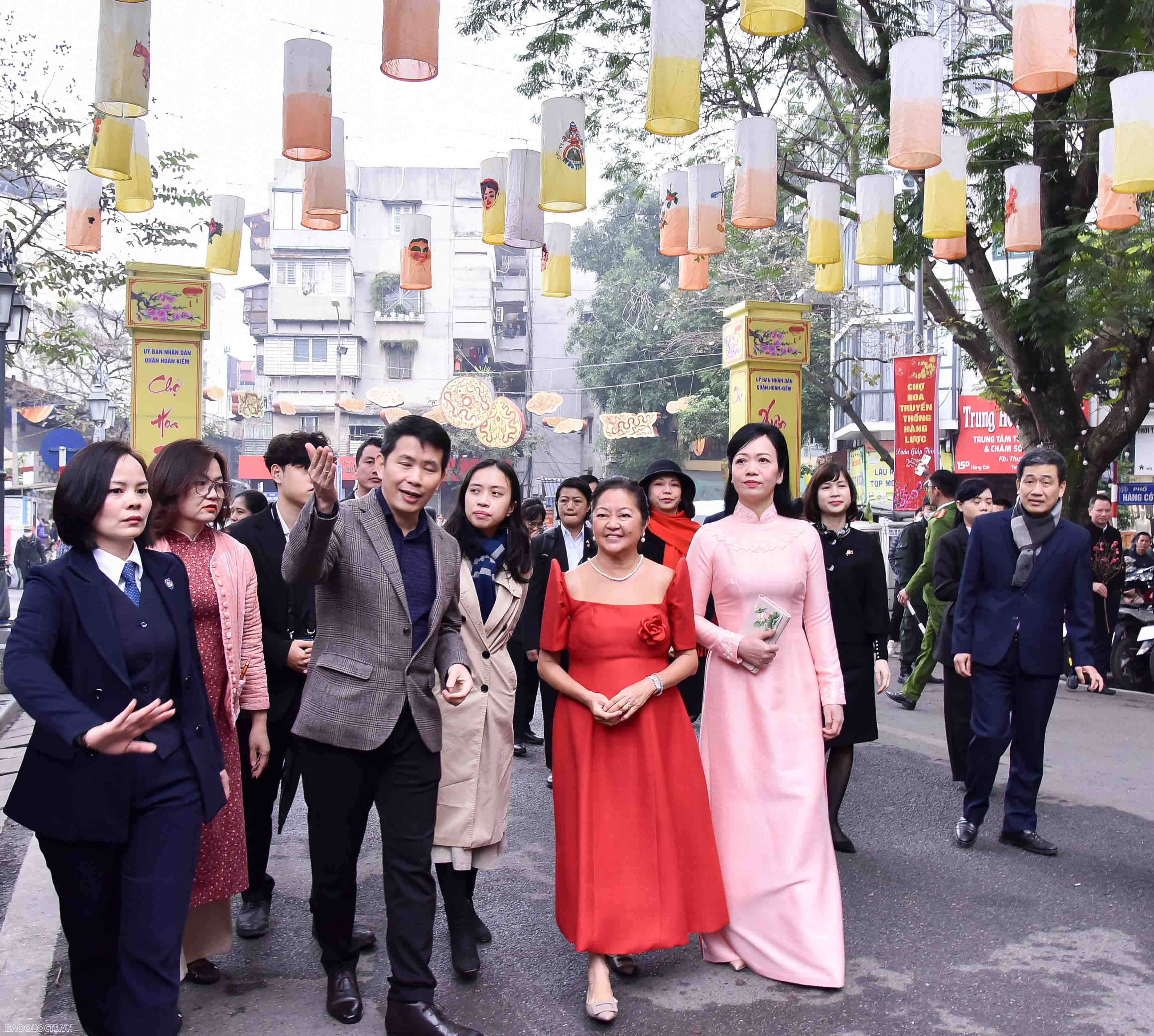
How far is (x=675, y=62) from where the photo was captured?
285 inches

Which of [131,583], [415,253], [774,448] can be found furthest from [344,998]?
[415,253]

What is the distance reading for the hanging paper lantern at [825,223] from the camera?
10688mm

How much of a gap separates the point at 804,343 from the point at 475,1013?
11.4 metres

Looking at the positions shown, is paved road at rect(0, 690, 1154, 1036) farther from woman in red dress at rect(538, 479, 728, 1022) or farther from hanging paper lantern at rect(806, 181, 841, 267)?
hanging paper lantern at rect(806, 181, 841, 267)

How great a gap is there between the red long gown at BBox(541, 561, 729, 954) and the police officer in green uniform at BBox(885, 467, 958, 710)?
15.4ft

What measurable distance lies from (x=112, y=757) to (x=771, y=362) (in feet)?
38.7

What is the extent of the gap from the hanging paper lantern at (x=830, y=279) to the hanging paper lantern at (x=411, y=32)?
573cm

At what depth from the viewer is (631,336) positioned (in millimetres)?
42562

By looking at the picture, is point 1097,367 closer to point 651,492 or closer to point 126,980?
point 651,492

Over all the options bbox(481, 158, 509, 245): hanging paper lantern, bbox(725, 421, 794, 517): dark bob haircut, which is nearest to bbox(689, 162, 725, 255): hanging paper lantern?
bbox(481, 158, 509, 245): hanging paper lantern

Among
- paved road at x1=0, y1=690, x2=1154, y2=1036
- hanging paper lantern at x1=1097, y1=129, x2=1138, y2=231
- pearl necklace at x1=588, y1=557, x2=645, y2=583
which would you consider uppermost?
hanging paper lantern at x1=1097, y1=129, x2=1138, y2=231

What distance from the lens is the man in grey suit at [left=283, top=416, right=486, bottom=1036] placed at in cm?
339

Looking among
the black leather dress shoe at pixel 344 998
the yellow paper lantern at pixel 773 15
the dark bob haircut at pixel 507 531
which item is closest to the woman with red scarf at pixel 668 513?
the dark bob haircut at pixel 507 531

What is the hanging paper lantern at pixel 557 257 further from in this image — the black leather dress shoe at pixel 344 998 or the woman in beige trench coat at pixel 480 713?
the black leather dress shoe at pixel 344 998
